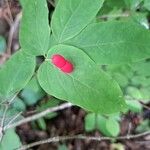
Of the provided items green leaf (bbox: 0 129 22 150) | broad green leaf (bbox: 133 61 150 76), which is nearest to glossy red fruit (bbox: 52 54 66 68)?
green leaf (bbox: 0 129 22 150)

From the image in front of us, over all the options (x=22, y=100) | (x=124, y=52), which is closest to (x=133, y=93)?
(x=22, y=100)

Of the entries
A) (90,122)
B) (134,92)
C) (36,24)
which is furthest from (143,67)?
(36,24)

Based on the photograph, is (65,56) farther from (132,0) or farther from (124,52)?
(132,0)

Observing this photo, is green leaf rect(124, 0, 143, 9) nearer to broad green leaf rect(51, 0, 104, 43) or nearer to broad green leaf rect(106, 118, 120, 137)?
broad green leaf rect(51, 0, 104, 43)

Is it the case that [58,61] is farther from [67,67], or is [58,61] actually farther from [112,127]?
[112,127]

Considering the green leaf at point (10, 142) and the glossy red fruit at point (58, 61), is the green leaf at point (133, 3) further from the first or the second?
the green leaf at point (10, 142)
